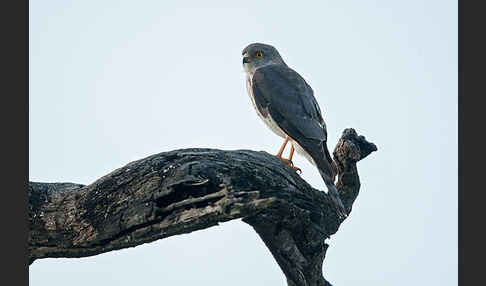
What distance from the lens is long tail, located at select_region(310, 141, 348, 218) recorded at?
5.70 m

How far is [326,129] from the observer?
272 inches

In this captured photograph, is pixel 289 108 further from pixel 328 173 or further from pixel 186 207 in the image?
pixel 186 207

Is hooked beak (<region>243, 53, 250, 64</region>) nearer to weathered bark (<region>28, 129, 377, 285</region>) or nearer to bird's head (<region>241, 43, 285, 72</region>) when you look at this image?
bird's head (<region>241, 43, 285, 72</region>)

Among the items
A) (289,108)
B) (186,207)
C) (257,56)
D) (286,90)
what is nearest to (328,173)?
(289,108)

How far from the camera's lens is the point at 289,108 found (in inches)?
271

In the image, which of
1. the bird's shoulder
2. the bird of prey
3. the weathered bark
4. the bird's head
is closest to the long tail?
the bird of prey

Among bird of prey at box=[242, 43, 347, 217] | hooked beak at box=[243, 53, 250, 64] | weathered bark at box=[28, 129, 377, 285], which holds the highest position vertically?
hooked beak at box=[243, 53, 250, 64]

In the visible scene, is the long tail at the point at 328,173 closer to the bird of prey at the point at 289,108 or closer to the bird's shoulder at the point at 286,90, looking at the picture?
the bird of prey at the point at 289,108

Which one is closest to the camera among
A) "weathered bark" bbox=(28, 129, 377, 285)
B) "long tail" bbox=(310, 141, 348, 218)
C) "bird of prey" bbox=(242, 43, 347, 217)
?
"weathered bark" bbox=(28, 129, 377, 285)

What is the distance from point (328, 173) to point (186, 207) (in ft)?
7.27

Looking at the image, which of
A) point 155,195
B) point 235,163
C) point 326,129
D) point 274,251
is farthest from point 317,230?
point 326,129

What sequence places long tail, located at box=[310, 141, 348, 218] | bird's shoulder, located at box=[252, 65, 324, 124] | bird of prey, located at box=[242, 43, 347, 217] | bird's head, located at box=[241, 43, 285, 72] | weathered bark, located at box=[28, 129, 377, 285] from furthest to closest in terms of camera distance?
bird's head, located at box=[241, 43, 285, 72], bird's shoulder, located at box=[252, 65, 324, 124], bird of prey, located at box=[242, 43, 347, 217], long tail, located at box=[310, 141, 348, 218], weathered bark, located at box=[28, 129, 377, 285]

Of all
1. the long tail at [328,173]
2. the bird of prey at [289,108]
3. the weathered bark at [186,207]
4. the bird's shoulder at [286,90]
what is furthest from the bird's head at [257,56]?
the weathered bark at [186,207]

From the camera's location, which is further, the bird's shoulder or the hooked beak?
the hooked beak
